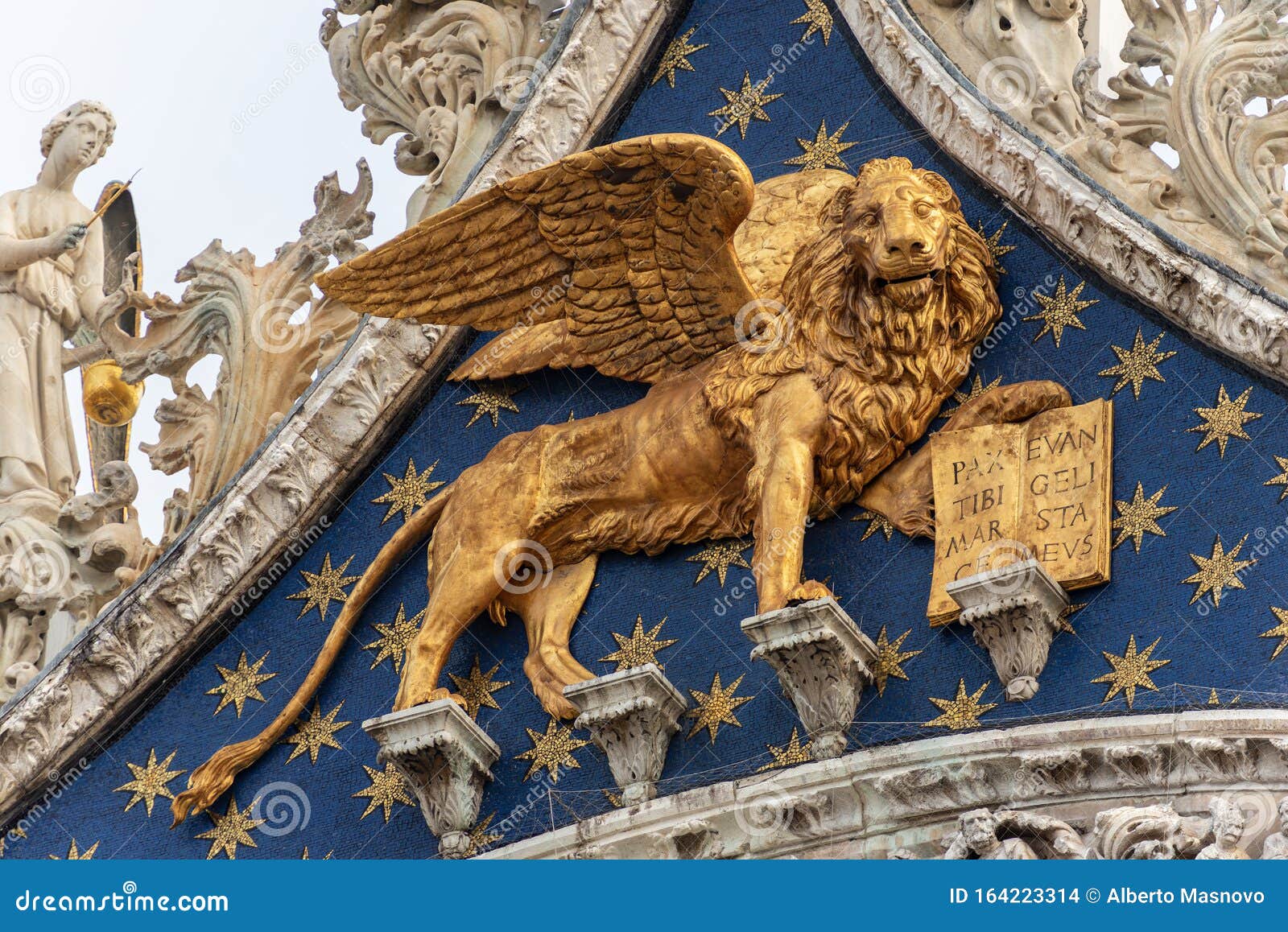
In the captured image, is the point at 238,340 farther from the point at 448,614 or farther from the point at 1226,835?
the point at 1226,835

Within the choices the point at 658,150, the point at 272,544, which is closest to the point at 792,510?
the point at 658,150

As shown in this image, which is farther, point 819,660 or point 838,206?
point 838,206

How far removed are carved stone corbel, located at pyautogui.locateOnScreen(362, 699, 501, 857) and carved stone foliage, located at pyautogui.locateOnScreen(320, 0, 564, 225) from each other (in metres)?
2.50

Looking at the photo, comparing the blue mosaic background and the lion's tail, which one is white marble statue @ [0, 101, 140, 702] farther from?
the lion's tail

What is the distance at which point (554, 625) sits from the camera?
40.2ft

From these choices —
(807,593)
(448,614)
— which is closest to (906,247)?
(807,593)

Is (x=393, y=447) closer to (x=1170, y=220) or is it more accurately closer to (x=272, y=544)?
(x=272, y=544)

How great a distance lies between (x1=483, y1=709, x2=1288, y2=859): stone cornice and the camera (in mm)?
10633

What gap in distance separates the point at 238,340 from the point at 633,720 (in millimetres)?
2979

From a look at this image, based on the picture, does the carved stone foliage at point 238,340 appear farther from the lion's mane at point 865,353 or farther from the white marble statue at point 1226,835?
the white marble statue at point 1226,835

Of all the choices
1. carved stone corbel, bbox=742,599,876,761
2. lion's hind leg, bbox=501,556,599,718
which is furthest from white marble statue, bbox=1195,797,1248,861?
lion's hind leg, bbox=501,556,599,718

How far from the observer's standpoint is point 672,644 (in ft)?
39.5

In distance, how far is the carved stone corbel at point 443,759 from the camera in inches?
471

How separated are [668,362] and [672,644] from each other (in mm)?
1108
